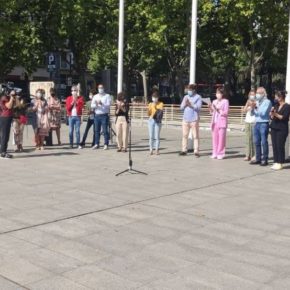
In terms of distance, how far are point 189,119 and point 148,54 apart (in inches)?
1066

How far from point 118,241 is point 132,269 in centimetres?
92

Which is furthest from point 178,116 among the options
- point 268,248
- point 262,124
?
point 268,248

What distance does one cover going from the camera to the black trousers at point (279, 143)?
37.6 ft

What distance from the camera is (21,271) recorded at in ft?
16.5

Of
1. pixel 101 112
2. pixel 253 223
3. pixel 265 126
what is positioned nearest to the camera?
pixel 253 223

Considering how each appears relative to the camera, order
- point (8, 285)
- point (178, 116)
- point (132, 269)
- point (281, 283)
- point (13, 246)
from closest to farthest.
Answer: point (8, 285), point (281, 283), point (132, 269), point (13, 246), point (178, 116)

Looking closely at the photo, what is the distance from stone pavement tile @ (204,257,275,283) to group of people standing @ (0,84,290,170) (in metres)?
6.52

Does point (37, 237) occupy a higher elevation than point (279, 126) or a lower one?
lower

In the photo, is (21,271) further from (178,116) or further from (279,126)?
(178,116)

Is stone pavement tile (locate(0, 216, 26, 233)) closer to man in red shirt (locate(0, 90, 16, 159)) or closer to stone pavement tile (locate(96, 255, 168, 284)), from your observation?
stone pavement tile (locate(96, 255, 168, 284))

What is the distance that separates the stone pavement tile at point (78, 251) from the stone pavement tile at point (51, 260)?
0.08 metres

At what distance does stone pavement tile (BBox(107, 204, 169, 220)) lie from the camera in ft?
23.7

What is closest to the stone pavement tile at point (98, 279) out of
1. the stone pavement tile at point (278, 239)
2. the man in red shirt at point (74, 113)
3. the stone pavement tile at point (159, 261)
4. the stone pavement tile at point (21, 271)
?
the stone pavement tile at point (21, 271)

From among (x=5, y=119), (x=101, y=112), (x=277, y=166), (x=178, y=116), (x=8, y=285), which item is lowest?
(x=8, y=285)
